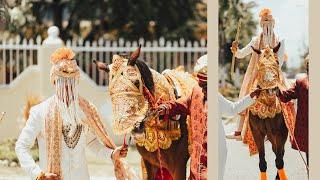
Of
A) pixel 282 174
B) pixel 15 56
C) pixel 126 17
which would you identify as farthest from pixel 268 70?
pixel 15 56

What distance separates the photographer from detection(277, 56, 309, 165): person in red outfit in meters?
3.67

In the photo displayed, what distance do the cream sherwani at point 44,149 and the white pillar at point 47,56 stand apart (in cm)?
7

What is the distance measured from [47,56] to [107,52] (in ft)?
1.11

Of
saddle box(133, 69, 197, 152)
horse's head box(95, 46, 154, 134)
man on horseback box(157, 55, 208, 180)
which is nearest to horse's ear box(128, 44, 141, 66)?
horse's head box(95, 46, 154, 134)

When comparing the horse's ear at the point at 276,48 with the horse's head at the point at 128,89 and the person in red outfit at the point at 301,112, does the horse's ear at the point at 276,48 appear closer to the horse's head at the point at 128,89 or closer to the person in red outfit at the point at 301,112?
the person in red outfit at the point at 301,112

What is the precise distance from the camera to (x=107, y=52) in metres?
3.84

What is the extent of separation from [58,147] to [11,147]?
12.0 inches

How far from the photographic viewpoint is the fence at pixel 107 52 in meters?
3.80

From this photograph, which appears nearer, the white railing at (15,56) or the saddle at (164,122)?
the saddle at (164,122)

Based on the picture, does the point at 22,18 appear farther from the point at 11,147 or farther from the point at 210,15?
the point at 210,15

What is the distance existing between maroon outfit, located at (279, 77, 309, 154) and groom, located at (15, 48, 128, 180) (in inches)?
37.2

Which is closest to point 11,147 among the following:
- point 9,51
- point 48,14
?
point 9,51

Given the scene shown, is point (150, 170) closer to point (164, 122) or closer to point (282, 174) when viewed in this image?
point (164, 122)

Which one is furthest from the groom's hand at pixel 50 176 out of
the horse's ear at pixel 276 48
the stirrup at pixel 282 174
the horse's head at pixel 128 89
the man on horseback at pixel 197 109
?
the horse's ear at pixel 276 48
